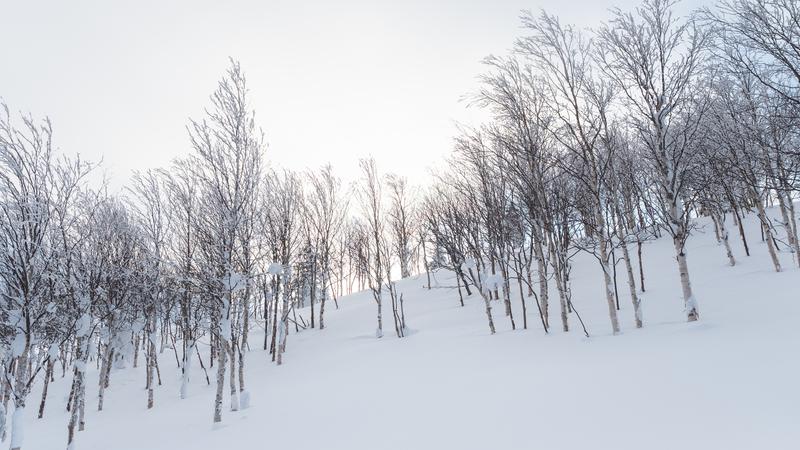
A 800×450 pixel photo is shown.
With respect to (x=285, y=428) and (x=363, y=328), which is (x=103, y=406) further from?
(x=285, y=428)

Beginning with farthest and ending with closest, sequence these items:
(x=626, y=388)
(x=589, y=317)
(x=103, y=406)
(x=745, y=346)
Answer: (x=103, y=406) < (x=589, y=317) < (x=745, y=346) < (x=626, y=388)

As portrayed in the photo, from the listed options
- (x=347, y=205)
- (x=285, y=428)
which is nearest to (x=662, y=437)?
(x=285, y=428)

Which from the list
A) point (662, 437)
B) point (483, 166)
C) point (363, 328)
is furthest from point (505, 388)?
point (363, 328)

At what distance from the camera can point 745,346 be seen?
7461 mm

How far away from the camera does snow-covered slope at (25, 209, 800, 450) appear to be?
204 inches

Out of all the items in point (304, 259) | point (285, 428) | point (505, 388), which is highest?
point (304, 259)

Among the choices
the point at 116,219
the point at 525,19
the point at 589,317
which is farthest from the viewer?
the point at 116,219

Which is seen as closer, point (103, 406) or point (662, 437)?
point (662, 437)

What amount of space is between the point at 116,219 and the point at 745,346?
20.1m

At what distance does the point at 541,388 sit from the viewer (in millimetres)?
7332

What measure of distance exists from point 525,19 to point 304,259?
Answer: 1903 cm

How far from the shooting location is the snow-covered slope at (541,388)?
17.0ft

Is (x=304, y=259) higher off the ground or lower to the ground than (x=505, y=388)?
higher

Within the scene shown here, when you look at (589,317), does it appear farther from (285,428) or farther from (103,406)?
(103,406)
